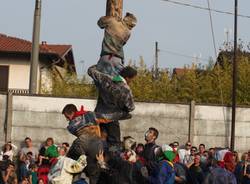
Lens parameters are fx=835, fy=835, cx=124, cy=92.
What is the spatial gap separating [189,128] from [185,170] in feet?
27.7

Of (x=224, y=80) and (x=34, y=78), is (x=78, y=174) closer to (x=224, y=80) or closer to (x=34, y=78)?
(x=34, y=78)

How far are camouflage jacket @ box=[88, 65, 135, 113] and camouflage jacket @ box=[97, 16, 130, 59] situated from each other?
40 cm

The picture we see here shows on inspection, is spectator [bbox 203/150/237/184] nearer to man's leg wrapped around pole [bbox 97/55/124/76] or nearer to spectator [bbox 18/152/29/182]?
man's leg wrapped around pole [bbox 97/55/124/76]

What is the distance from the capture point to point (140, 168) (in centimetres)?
1209

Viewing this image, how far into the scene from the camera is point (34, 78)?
87.7ft

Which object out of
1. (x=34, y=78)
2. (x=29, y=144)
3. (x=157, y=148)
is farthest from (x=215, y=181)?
(x=34, y=78)

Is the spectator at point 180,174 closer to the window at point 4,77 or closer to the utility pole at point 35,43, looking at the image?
the utility pole at point 35,43

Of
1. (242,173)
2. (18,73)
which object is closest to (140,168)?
(242,173)

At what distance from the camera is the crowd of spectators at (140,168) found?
10312 millimetres

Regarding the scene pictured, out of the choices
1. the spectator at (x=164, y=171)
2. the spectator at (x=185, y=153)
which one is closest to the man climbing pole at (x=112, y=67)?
the spectator at (x=164, y=171)

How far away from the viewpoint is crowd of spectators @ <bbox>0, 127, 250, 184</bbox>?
33.8 ft

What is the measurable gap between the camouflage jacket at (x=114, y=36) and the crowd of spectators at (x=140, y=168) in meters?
1.41

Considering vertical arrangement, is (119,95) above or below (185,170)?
above

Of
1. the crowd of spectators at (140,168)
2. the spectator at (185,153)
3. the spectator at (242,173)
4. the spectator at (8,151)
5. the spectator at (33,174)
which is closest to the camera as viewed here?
the crowd of spectators at (140,168)
